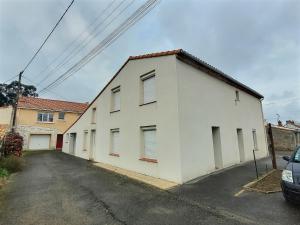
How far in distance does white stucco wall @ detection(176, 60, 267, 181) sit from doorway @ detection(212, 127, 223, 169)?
0.26m

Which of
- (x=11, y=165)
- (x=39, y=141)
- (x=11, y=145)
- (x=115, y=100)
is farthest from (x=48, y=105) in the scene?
(x=115, y=100)

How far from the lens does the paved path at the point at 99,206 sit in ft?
15.0

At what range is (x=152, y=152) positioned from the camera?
9352 millimetres

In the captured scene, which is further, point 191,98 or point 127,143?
point 127,143

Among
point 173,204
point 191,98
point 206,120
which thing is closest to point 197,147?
point 206,120

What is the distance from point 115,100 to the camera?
13508mm

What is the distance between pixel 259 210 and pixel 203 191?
2004mm

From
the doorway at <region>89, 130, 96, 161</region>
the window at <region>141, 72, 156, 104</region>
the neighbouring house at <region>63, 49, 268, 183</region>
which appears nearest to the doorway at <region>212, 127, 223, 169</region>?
the neighbouring house at <region>63, 49, 268, 183</region>

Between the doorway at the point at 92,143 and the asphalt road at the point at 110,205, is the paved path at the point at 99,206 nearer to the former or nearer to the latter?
the asphalt road at the point at 110,205

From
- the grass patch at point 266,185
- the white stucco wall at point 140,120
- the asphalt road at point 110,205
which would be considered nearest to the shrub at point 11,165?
the asphalt road at point 110,205

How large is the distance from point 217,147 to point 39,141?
2563 centimetres

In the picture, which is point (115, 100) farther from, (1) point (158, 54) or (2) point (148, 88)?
(1) point (158, 54)

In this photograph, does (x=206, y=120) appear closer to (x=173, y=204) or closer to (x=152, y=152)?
(x=152, y=152)

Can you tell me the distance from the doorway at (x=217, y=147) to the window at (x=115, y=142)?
5.90 metres
